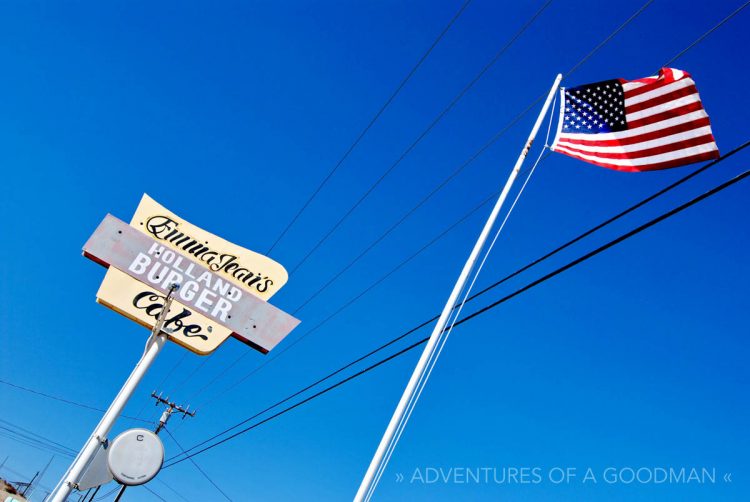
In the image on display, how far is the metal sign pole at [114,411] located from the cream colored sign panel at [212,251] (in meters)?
1.57

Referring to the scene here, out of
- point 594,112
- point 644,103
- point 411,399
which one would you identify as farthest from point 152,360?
point 644,103

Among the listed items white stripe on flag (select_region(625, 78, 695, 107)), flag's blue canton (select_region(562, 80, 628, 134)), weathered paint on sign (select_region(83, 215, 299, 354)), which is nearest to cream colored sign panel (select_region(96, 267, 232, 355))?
weathered paint on sign (select_region(83, 215, 299, 354))

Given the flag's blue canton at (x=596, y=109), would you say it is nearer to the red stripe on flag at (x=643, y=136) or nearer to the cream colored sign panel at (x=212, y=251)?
the red stripe on flag at (x=643, y=136)

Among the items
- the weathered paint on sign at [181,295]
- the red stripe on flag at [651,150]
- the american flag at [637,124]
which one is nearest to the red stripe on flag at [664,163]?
the american flag at [637,124]

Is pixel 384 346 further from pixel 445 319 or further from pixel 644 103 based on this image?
pixel 644 103

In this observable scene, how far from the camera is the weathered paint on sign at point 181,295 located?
9641mm

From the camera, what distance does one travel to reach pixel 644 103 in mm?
7520

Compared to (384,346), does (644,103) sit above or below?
above

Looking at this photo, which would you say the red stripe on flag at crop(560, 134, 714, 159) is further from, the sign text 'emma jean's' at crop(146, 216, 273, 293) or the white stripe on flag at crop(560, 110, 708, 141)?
the sign text 'emma jean's' at crop(146, 216, 273, 293)

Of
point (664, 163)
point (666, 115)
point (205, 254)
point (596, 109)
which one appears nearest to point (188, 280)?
point (205, 254)

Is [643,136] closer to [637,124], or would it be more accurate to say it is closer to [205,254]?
[637,124]

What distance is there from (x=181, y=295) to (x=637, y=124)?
824 centimetres

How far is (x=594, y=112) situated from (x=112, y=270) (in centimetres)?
868

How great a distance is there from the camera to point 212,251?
10852 mm
